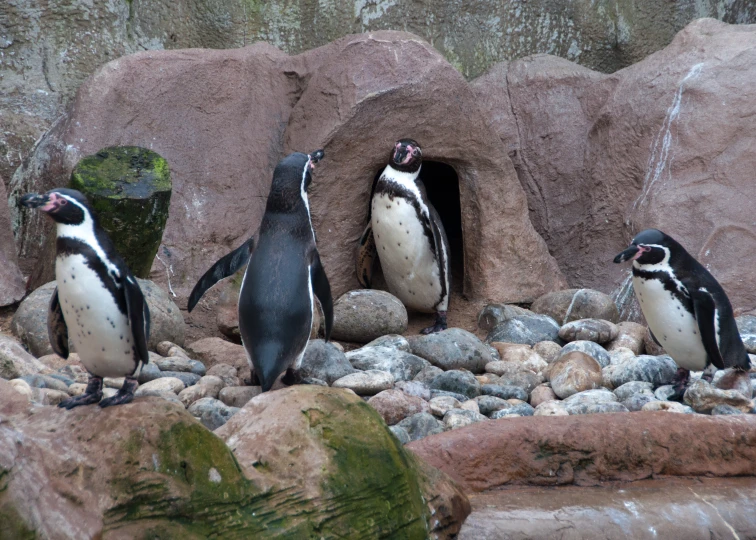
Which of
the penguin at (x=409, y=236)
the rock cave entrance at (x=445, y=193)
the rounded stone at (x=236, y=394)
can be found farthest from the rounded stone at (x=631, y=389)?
the rock cave entrance at (x=445, y=193)

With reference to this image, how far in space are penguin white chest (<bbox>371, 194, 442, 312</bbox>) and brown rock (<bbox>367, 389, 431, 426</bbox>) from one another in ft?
8.01

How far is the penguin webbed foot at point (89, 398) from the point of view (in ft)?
8.76

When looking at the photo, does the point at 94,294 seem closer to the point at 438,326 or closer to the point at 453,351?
the point at 453,351

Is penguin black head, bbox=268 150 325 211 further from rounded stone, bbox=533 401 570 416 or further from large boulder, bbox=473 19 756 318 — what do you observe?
large boulder, bbox=473 19 756 318

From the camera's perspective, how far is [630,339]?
5816mm

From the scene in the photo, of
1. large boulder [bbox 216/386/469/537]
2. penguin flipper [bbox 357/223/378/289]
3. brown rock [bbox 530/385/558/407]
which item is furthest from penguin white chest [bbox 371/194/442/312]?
large boulder [bbox 216/386/469/537]

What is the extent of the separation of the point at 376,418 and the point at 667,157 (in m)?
4.56

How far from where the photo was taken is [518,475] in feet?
10.3

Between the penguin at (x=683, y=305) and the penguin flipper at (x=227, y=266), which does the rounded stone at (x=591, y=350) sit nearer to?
the penguin at (x=683, y=305)

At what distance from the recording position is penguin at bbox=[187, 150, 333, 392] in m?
4.24

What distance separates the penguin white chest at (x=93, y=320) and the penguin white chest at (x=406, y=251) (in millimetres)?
3444

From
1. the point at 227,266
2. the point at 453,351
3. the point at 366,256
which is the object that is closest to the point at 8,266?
the point at 227,266

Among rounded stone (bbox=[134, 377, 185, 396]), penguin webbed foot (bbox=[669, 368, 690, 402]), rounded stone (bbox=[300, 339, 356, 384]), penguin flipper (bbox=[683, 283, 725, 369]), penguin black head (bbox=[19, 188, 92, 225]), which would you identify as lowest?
penguin webbed foot (bbox=[669, 368, 690, 402])

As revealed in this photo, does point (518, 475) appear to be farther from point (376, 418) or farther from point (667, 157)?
point (667, 157)
